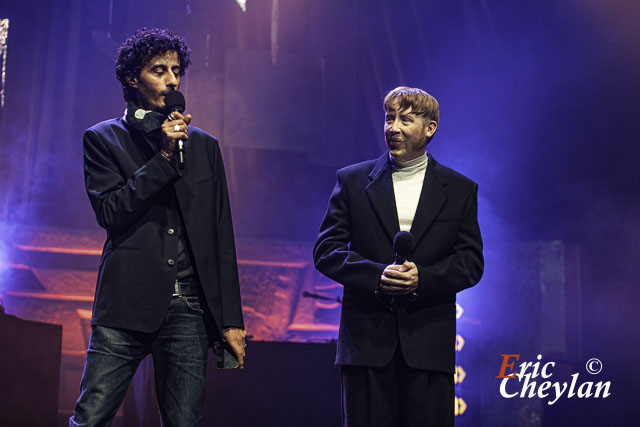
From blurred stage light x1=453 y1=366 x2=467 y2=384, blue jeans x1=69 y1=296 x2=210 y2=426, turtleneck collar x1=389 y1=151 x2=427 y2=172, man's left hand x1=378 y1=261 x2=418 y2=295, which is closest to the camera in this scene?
blue jeans x1=69 y1=296 x2=210 y2=426

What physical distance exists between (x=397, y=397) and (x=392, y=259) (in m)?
0.42

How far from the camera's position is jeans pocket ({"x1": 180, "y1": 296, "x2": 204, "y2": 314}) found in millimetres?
1517

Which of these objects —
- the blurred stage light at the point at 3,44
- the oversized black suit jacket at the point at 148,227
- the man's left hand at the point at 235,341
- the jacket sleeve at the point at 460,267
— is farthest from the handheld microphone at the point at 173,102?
the blurred stage light at the point at 3,44

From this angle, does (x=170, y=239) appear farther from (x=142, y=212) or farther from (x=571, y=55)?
(x=571, y=55)

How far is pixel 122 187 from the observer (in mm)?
1532

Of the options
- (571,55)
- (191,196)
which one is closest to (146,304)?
(191,196)

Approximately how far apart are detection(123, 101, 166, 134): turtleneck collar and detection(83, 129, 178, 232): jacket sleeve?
0.10 m

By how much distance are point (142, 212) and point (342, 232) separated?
26.8 inches

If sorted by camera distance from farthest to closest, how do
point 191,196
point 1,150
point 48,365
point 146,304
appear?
point 1,150
point 48,365
point 191,196
point 146,304

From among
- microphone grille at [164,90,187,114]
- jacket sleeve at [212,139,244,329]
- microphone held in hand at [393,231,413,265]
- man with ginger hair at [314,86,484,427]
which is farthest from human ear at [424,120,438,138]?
microphone grille at [164,90,187,114]

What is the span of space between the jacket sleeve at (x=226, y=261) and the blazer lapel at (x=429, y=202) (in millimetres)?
582

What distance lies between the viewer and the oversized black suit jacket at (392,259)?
5.71ft

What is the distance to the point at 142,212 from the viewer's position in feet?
5.02

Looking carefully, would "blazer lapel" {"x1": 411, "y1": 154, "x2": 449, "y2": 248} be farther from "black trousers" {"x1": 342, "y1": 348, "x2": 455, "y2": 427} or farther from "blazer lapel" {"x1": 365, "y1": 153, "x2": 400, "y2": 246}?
"black trousers" {"x1": 342, "y1": 348, "x2": 455, "y2": 427}
